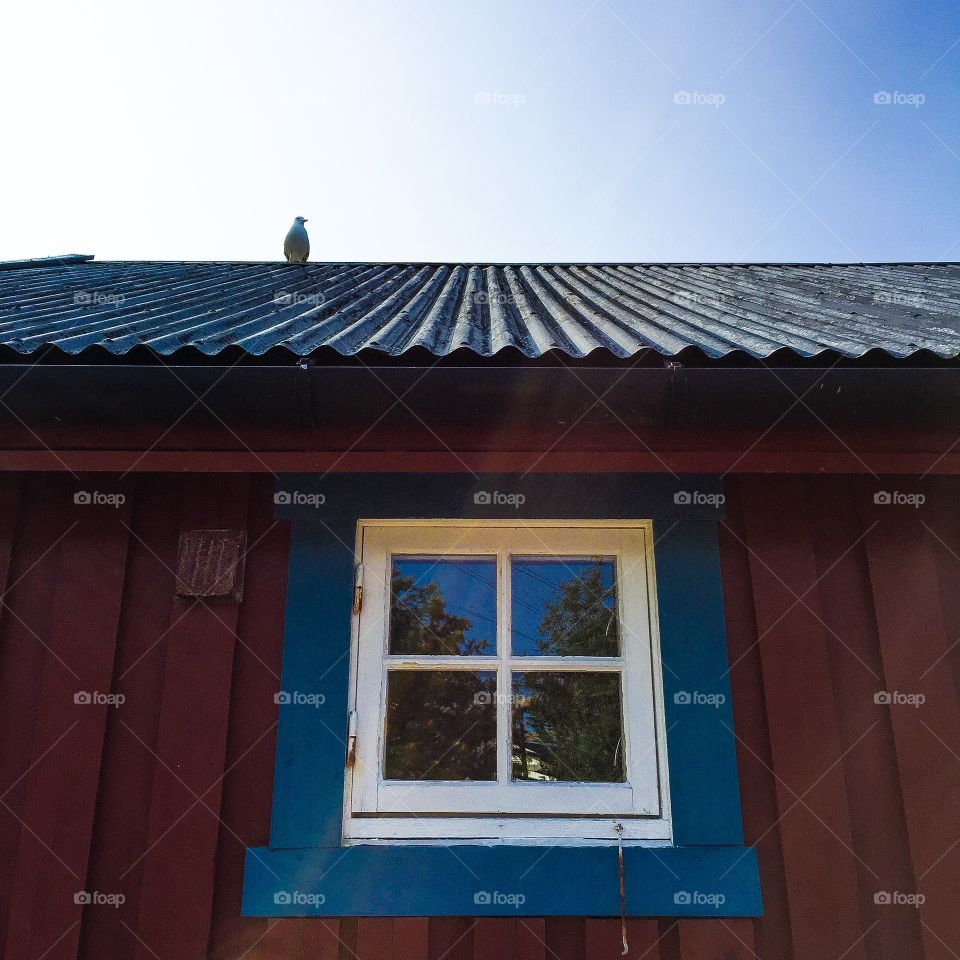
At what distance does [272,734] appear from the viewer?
200 cm

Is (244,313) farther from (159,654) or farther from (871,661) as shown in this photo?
(871,661)

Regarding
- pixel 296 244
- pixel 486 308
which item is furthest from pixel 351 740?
pixel 296 244

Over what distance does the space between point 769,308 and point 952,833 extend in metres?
2.24

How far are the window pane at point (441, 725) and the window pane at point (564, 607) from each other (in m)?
0.20

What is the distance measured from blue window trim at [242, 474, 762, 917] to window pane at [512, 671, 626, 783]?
0.18 meters

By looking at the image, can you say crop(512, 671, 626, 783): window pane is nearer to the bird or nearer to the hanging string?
the hanging string

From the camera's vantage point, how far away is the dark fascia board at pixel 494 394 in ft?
6.35

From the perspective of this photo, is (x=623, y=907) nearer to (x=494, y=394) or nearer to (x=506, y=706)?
(x=506, y=706)

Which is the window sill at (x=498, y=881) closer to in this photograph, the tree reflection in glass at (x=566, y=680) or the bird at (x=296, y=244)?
the tree reflection in glass at (x=566, y=680)

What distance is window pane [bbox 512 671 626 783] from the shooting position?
2043mm

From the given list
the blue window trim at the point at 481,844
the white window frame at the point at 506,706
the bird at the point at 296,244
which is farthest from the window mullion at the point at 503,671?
the bird at the point at 296,244

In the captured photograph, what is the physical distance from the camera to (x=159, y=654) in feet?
6.78

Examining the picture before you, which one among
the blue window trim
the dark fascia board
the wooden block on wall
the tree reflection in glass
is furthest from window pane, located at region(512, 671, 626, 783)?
the wooden block on wall

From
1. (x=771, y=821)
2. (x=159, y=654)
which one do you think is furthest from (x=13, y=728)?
(x=771, y=821)
